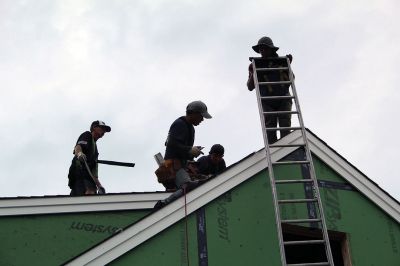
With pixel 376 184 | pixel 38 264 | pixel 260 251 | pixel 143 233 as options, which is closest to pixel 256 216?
pixel 260 251

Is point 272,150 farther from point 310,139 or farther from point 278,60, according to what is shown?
point 278,60

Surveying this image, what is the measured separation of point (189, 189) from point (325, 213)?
1609 mm

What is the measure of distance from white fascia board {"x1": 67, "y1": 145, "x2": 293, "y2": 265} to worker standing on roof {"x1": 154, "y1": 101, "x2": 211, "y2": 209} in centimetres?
58

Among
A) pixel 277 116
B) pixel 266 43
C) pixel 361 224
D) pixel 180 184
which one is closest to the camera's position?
pixel 361 224

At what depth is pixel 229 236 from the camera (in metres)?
6.10

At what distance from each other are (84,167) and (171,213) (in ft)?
9.52

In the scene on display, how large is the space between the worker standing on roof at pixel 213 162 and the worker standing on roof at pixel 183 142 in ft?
4.20

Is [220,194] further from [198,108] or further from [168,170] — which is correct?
[198,108]

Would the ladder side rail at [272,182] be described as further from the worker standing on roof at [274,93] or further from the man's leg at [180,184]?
the man's leg at [180,184]

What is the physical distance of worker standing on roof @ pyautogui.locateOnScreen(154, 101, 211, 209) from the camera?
6957mm

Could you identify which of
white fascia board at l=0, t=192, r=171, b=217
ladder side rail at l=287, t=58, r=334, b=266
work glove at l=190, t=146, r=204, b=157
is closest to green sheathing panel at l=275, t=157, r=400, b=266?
ladder side rail at l=287, t=58, r=334, b=266

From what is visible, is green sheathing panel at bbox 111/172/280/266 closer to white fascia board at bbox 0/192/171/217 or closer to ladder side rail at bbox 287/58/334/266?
ladder side rail at bbox 287/58/334/266

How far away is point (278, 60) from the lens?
788 centimetres

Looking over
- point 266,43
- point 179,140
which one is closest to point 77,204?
point 179,140
